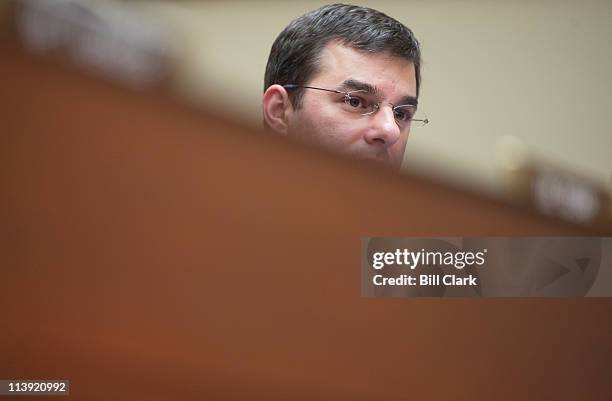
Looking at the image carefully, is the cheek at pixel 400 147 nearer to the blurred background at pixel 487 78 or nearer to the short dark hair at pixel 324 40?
the blurred background at pixel 487 78

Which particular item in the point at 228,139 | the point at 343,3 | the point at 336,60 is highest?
the point at 343,3

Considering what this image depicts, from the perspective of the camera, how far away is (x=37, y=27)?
2.23m

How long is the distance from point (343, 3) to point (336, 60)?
14 cm

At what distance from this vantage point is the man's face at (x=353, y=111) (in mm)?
2213

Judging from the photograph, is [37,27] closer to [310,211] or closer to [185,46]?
[185,46]

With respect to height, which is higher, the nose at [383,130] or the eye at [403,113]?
the eye at [403,113]

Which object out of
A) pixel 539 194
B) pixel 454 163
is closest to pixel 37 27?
pixel 454 163

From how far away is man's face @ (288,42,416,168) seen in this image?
2213 millimetres

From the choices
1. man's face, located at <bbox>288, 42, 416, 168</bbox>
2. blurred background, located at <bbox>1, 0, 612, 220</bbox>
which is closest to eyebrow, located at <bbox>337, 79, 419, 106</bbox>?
man's face, located at <bbox>288, 42, 416, 168</bbox>

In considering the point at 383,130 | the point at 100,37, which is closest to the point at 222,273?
the point at 383,130

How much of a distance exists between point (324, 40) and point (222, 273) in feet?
1.90

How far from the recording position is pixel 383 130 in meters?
2.21

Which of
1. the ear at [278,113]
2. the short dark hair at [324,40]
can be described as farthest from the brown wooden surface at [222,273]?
the short dark hair at [324,40]

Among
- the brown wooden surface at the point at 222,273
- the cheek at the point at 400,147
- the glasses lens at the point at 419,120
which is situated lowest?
the brown wooden surface at the point at 222,273
